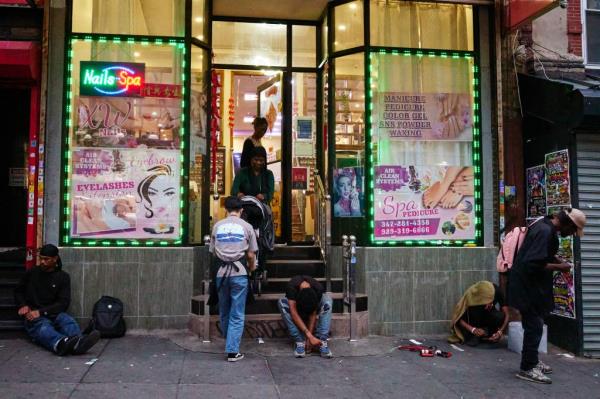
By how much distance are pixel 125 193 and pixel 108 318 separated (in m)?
1.75

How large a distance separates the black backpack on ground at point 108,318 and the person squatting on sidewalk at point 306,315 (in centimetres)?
224

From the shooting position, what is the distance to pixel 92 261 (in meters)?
7.55

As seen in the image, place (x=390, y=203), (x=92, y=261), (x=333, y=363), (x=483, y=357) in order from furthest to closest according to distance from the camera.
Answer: (x=390, y=203) < (x=92, y=261) < (x=483, y=357) < (x=333, y=363)

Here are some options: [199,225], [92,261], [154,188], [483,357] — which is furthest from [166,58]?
[483,357]

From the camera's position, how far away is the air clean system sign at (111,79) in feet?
25.7

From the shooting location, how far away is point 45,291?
682 cm

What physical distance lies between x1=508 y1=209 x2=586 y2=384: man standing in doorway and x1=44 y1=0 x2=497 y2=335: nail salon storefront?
84.0 inches

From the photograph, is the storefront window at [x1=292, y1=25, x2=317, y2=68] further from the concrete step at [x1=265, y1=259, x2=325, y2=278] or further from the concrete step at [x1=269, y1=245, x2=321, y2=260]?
the concrete step at [x1=265, y1=259, x2=325, y2=278]

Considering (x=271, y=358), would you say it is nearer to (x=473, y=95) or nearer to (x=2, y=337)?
(x=2, y=337)

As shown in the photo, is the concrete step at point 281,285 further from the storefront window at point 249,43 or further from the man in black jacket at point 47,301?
the storefront window at point 249,43

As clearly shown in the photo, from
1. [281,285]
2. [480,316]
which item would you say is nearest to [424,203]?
[480,316]

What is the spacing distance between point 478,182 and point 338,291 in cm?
273

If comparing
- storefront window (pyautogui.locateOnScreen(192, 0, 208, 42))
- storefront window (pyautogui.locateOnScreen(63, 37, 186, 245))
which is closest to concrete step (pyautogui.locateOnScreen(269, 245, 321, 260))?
storefront window (pyautogui.locateOnScreen(63, 37, 186, 245))

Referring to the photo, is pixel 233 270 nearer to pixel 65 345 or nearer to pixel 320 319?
pixel 320 319
